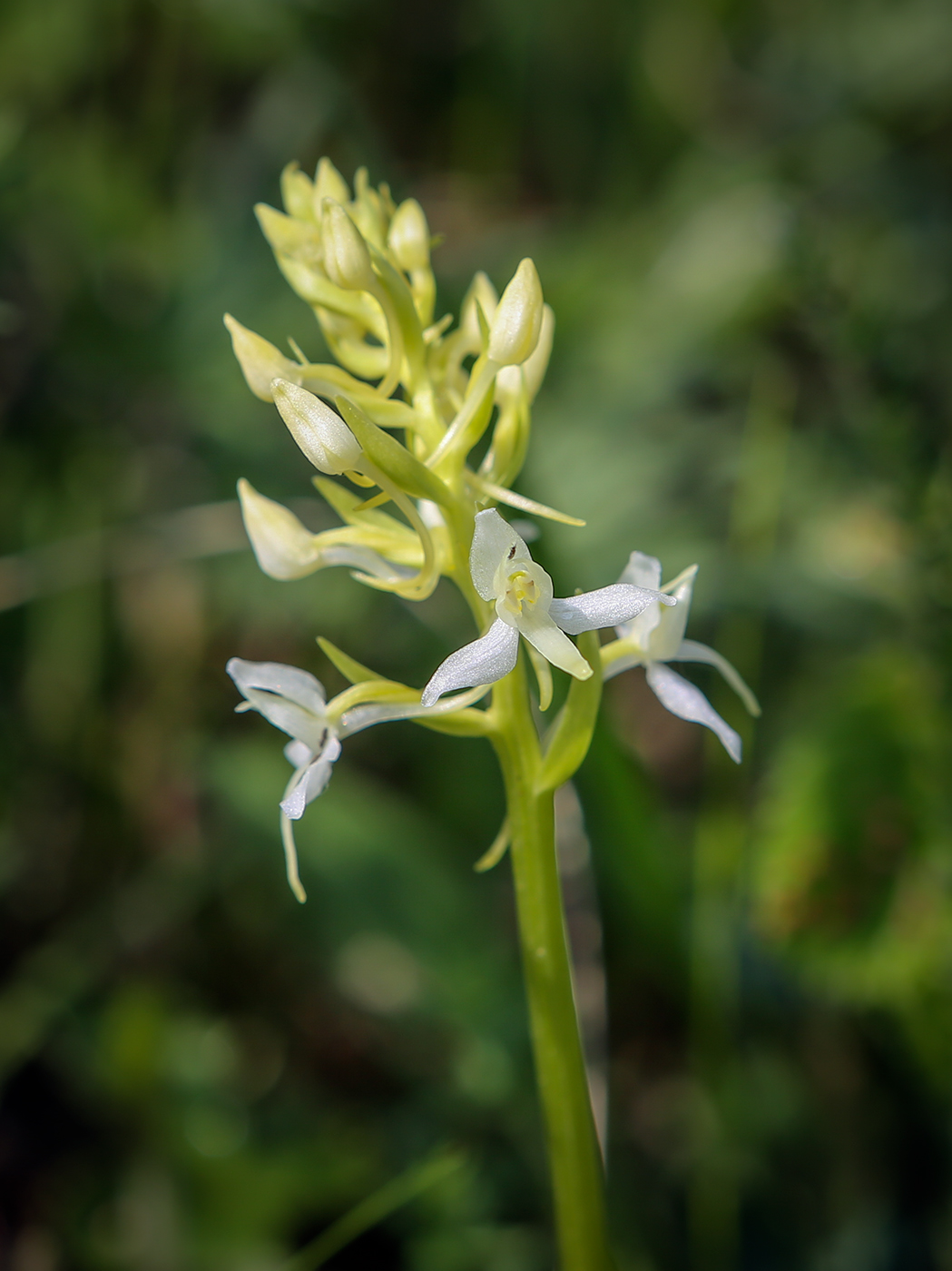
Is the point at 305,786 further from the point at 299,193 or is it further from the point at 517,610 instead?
the point at 299,193

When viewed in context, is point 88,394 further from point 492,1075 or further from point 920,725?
point 920,725

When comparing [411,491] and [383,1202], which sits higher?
[411,491]

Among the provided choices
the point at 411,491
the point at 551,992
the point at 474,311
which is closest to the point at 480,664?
the point at 411,491

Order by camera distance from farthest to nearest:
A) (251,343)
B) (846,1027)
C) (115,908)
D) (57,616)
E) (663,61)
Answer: (663,61)
(57,616)
(115,908)
(846,1027)
(251,343)

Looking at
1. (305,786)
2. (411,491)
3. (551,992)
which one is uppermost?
(411,491)

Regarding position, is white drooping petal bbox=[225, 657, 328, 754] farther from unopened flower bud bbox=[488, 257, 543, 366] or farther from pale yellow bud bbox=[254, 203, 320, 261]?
pale yellow bud bbox=[254, 203, 320, 261]

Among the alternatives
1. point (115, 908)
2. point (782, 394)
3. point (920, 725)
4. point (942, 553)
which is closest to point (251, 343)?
point (942, 553)
